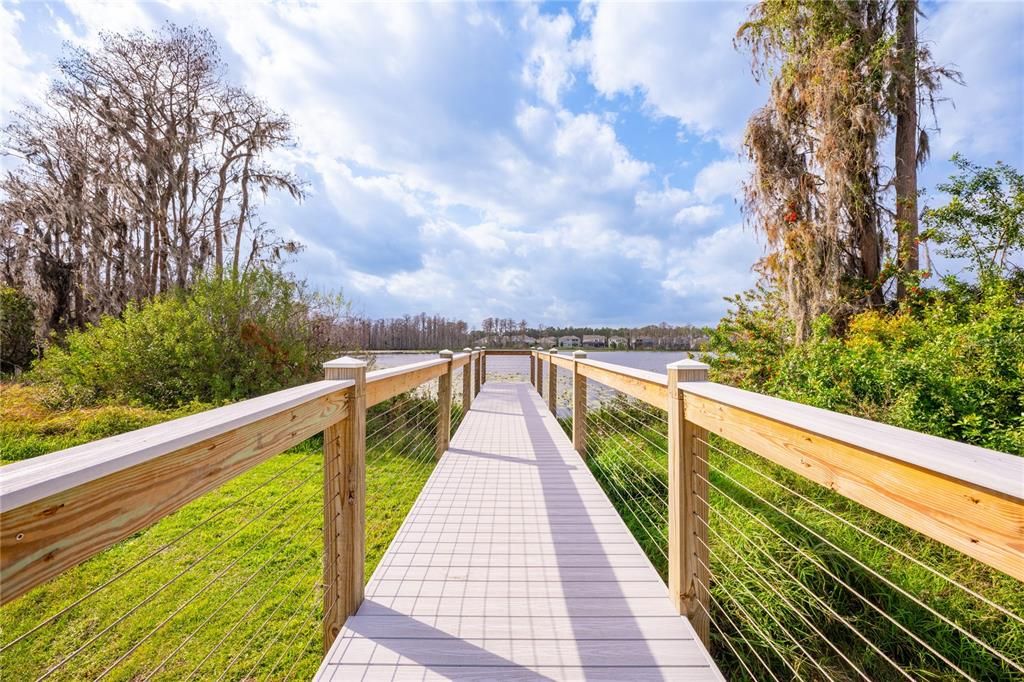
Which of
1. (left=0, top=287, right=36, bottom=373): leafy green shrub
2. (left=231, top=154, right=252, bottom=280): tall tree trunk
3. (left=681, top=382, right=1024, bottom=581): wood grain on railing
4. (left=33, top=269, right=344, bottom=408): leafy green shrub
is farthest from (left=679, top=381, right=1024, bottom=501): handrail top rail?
(left=0, top=287, right=36, bottom=373): leafy green shrub

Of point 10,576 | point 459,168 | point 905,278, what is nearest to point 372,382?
point 10,576

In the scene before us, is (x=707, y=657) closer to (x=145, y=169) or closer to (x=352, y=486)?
(x=352, y=486)

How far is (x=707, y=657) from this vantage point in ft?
5.13

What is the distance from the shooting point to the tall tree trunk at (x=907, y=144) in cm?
618

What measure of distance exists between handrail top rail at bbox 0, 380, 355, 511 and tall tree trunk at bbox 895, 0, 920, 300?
812cm

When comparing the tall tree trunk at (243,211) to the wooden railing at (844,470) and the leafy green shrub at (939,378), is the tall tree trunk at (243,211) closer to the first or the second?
the wooden railing at (844,470)

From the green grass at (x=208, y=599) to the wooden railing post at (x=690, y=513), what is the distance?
1.42 m

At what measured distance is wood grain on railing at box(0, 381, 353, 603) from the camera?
1.97 ft

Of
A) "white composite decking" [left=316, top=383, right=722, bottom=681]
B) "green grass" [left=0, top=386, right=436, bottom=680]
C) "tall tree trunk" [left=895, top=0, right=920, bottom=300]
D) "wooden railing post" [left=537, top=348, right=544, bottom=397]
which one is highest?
"tall tree trunk" [left=895, top=0, right=920, bottom=300]

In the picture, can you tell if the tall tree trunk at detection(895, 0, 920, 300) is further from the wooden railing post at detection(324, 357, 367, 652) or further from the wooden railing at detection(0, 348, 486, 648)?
the wooden railing at detection(0, 348, 486, 648)

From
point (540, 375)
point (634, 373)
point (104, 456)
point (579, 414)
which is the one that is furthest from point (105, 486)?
point (540, 375)

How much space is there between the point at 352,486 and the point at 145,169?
11363 mm

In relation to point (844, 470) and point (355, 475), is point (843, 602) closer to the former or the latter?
point (844, 470)

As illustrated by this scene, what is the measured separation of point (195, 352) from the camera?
6594 mm
